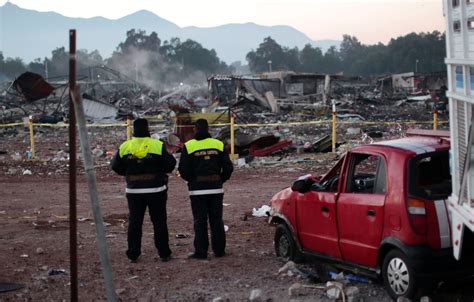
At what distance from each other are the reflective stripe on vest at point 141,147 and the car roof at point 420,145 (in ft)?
8.82

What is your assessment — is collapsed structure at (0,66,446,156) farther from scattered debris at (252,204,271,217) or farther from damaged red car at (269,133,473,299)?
damaged red car at (269,133,473,299)

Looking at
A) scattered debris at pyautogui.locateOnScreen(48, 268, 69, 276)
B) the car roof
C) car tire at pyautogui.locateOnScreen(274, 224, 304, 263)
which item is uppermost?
the car roof

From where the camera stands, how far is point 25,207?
12.5 m

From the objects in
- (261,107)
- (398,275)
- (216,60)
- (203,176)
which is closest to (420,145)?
(398,275)

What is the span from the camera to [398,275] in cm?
595

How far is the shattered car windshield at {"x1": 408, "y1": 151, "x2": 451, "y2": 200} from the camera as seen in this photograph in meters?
5.87

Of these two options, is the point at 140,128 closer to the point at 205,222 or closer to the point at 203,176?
the point at 203,176

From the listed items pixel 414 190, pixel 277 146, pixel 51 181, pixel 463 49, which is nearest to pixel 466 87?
pixel 463 49

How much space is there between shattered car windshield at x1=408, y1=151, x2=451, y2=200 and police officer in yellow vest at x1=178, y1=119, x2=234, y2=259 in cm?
281

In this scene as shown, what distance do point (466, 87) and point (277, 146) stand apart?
14.1 meters

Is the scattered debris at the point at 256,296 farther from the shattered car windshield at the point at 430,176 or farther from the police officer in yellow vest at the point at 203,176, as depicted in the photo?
the police officer in yellow vest at the point at 203,176

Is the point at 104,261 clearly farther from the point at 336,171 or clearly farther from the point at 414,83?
the point at 414,83

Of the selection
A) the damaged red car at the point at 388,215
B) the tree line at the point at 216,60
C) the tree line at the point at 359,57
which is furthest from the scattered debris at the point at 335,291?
the tree line at the point at 216,60

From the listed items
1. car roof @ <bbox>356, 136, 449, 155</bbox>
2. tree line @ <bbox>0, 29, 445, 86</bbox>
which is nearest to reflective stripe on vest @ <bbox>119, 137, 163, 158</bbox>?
car roof @ <bbox>356, 136, 449, 155</bbox>
